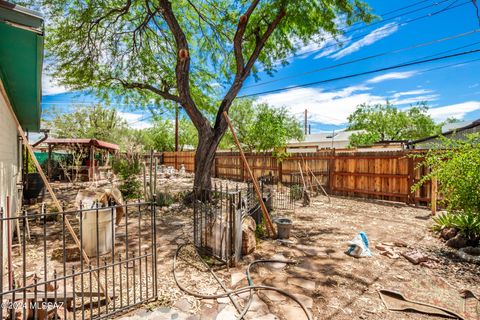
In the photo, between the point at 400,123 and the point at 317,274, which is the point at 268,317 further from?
the point at 400,123

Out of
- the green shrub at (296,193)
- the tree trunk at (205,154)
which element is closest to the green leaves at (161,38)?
the tree trunk at (205,154)

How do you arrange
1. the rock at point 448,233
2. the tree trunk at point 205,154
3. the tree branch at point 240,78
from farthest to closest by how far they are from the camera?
the tree trunk at point 205,154, the tree branch at point 240,78, the rock at point 448,233

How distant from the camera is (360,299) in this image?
9.27 ft

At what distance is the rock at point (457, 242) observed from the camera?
429cm

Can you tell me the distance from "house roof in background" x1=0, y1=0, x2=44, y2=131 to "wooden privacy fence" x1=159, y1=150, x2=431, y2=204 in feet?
27.7

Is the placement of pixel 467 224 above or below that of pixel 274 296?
above

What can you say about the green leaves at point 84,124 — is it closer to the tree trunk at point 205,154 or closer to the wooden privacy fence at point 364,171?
the wooden privacy fence at point 364,171

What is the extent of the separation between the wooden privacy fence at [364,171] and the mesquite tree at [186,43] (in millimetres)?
4275

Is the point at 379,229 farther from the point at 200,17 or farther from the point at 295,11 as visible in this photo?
the point at 200,17

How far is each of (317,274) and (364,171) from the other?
6.79m

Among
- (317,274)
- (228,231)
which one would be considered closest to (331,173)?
(317,274)

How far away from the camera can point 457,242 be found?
4336mm

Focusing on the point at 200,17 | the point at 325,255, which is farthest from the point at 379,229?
the point at 200,17

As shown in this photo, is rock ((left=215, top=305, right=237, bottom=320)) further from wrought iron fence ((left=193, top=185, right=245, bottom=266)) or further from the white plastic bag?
the white plastic bag
